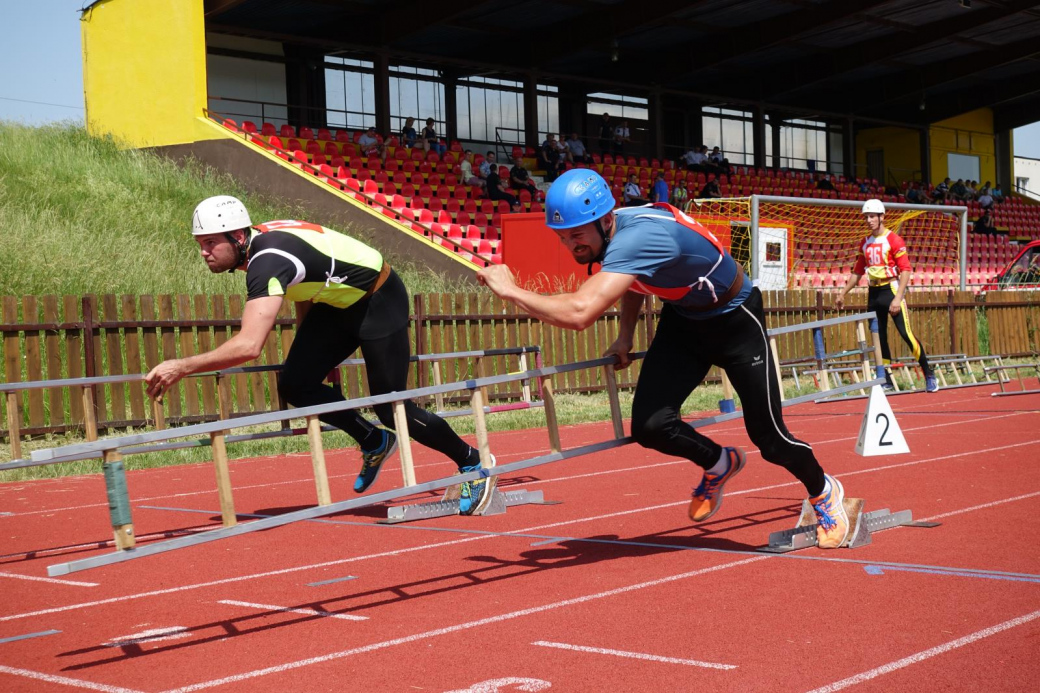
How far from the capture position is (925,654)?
431 centimetres

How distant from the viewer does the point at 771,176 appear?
41.8 metres

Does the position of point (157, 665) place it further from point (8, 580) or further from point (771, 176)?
point (771, 176)

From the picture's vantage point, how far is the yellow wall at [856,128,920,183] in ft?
166

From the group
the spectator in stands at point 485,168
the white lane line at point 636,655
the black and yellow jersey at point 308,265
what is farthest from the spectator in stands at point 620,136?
the white lane line at point 636,655

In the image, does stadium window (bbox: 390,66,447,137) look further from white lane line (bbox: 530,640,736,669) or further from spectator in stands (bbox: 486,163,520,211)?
white lane line (bbox: 530,640,736,669)

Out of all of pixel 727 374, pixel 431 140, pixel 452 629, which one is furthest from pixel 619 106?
pixel 452 629

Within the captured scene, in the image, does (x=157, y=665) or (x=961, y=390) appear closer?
(x=157, y=665)

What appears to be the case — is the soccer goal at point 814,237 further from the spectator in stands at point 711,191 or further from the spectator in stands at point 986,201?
the spectator in stands at point 986,201

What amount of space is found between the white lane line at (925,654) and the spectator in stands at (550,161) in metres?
28.7

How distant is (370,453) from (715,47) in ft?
107

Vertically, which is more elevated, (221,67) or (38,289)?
(221,67)

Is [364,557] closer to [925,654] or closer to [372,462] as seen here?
[372,462]

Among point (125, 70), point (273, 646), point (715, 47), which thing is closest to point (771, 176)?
point (715, 47)

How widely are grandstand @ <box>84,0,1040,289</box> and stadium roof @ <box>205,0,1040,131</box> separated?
0.09 m
